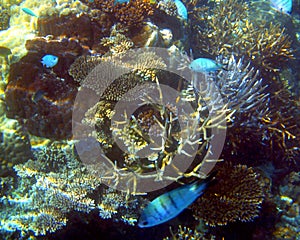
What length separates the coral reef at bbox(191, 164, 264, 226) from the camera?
322 cm

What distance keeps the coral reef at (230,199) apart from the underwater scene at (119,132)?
16 millimetres

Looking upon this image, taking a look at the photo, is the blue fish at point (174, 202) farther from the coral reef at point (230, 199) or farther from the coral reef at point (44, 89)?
the coral reef at point (44, 89)

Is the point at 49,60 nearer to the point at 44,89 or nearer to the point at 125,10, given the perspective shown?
the point at 44,89

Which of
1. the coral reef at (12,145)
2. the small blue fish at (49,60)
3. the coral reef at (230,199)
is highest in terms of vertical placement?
the small blue fish at (49,60)

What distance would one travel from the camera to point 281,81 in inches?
215

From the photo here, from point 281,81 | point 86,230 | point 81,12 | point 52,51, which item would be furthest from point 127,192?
point 281,81

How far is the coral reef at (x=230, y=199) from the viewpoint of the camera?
10.6ft

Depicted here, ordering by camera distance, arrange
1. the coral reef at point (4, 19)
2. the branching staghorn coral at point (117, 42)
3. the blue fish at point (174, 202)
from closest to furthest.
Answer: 1. the blue fish at point (174, 202)
2. the branching staghorn coral at point (117, 42)
3. the coral reef at point (4, 19)

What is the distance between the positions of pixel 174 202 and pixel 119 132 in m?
1.48

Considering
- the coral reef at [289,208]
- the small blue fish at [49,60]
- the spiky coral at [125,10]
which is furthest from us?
the coral reef at [289,208]

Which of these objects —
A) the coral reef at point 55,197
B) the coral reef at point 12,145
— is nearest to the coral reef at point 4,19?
the coral reef at point 12,145

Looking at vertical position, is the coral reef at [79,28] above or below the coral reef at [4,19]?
above

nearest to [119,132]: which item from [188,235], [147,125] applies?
[147,125]

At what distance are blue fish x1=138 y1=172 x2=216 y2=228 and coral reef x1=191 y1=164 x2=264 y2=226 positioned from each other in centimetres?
146
